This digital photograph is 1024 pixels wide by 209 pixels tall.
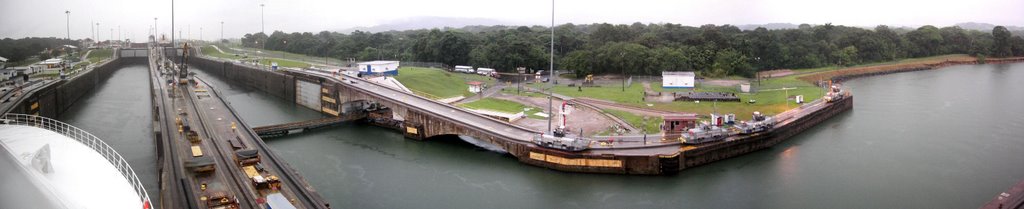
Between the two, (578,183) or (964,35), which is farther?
(964,35)

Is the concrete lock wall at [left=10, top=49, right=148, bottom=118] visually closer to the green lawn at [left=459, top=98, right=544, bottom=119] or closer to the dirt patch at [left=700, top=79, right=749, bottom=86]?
the green lawn at [left=459, top=98, right=544, bottom=119]

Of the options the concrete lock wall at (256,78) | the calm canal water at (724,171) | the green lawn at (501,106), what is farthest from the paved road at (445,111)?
the concrete lock wall at (256,78)

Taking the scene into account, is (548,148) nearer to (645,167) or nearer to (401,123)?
(645,167)

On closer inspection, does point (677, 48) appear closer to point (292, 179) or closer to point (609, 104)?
point (609, 104)

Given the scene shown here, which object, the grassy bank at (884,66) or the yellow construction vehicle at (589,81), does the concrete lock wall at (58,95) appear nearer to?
the yellow construction vehicle at (589,81)

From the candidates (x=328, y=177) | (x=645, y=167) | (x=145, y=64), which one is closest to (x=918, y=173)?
(x=645, y=167)

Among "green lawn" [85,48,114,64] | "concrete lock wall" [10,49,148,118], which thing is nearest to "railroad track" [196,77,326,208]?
"concrete lock wall" [10,49,148,118]
